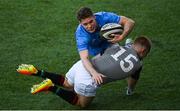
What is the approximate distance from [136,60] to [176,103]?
0.62m

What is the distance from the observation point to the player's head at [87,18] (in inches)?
192

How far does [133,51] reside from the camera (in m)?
5.04

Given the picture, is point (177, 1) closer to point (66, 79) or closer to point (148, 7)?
point (148, 7)

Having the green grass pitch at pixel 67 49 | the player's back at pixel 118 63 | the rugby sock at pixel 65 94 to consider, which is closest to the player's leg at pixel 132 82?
the green grass pitch at pixel 67 49

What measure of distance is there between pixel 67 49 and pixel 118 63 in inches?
60.4

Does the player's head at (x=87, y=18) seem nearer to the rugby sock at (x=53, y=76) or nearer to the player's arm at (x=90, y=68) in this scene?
the player's arm at (x=90, y=68)

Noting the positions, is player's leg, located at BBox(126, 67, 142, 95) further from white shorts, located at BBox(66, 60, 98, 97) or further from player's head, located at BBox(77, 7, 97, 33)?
player's head, located at BBox(77, 7, 97, 33)

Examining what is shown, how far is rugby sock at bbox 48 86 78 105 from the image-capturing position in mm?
5027

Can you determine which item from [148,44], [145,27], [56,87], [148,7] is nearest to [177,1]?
[148,7]

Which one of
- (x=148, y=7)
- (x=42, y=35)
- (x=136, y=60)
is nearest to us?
(x=136, y=60)

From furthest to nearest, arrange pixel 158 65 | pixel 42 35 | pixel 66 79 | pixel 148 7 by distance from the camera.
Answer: pixel 148 7 → pixel 42 35 → pixel 158 65 → pixel 66 79

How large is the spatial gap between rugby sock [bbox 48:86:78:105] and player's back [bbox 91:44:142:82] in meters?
0.35

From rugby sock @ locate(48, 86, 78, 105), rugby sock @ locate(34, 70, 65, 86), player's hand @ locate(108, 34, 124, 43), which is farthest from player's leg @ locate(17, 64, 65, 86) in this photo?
player's hand @ locate(108, 34, 124, 43)

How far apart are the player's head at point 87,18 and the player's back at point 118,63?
0.32m
